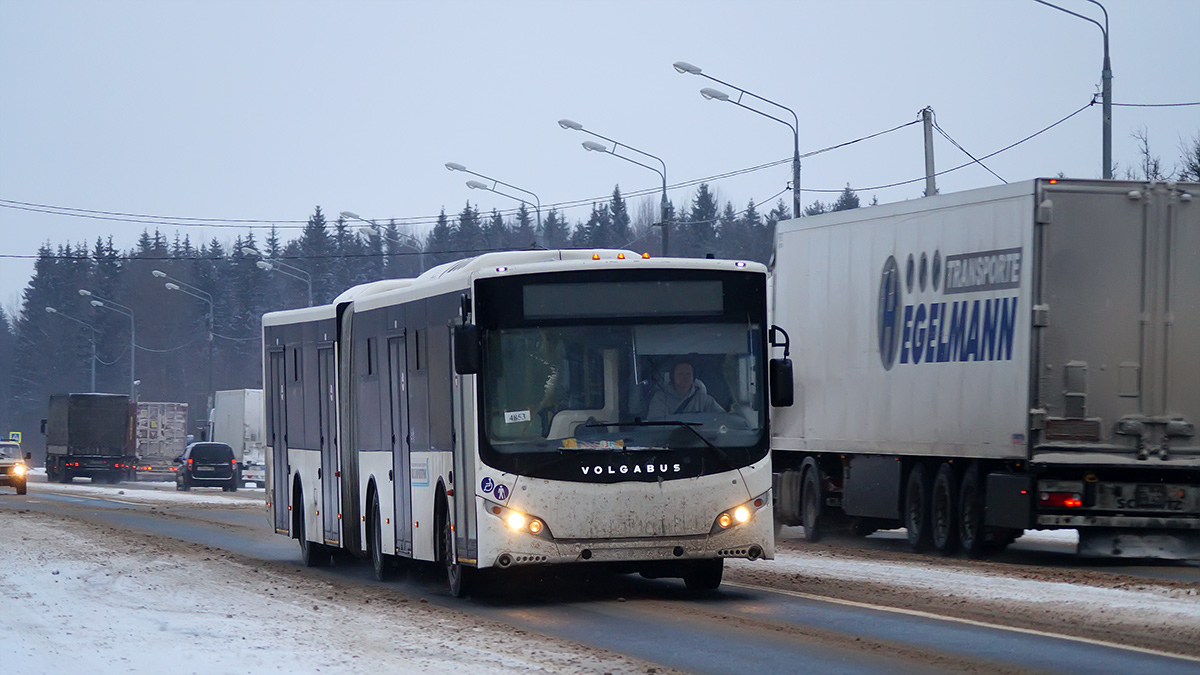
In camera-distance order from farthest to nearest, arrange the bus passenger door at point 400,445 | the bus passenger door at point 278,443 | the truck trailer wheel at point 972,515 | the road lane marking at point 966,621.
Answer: the bus passenger door at point 278,443
the truck trailer wheel at point 972,515
the bus passenger door at point 400,445
the road lane marking at point 966,621

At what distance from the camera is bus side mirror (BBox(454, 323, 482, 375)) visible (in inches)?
575

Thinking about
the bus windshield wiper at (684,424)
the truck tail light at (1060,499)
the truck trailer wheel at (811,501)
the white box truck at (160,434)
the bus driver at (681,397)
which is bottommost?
the white box truck at (160,434)

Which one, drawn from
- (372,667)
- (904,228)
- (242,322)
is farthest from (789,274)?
(242,322)

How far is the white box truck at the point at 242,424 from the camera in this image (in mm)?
71688

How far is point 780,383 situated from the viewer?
15219mm

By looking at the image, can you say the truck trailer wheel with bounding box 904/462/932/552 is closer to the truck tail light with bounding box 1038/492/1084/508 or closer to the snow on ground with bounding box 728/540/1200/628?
the snow on ground with bounding box 728/540/1200/628

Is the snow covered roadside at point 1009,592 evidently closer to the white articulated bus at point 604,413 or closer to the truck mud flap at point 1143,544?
the truck mud flap at point 1143,544

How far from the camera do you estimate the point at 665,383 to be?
48.8ft

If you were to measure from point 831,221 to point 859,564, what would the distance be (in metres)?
5.78

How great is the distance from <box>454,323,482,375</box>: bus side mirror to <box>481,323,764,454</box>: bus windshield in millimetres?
265

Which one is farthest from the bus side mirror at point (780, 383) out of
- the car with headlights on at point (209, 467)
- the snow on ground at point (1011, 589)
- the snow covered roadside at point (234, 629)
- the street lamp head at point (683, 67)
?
the car with headlights on at point (209, 467)

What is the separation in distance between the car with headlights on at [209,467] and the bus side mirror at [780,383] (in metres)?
44.4

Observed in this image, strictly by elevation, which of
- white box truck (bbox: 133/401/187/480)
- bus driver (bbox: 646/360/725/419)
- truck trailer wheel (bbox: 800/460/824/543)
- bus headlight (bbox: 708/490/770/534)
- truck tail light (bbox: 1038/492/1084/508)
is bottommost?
white box truck (bbox: 133/401/187/480)

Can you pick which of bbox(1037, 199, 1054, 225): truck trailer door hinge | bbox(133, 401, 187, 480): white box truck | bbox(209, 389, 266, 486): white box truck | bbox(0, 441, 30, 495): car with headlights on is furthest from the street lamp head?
bbox(133, 401, 187, 480): white box truck
